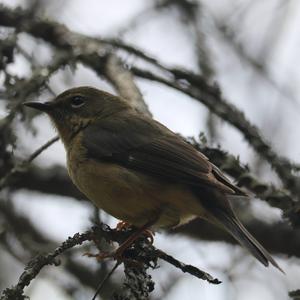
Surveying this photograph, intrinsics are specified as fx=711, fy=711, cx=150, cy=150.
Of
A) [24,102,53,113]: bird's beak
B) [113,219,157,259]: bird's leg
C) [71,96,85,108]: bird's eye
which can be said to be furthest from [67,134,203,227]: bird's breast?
[71,96,85,108]: bird's eye

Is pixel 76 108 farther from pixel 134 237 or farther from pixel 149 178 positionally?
pixel 134 237

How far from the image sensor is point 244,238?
446cm

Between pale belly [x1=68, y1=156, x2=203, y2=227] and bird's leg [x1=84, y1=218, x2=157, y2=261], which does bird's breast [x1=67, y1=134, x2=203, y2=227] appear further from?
bird's leg [x1=84, y1=218, x2=157, y2=261]

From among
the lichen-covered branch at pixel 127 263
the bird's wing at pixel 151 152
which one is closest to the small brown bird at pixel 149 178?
the bird's wing at pixel 151 152

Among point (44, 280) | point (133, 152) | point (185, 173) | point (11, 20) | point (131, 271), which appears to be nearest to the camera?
point (131, 271)

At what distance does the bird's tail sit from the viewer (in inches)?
167

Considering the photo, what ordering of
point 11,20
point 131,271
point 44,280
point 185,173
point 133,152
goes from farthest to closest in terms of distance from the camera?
point 44,280, point 11,20, point 133,152, point 185,173, point 131,271

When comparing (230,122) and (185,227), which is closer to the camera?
(230,122)

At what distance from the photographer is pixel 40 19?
19.4 ft

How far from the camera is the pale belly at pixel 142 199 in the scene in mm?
4750

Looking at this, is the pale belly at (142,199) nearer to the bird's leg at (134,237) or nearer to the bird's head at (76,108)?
the bird's leg at (134,237)

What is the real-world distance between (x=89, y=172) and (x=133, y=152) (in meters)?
0.41

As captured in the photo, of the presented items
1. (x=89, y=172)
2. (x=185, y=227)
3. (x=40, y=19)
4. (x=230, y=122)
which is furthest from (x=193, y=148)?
(x=40, y=19)

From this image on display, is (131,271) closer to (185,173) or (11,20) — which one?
(185,173)
